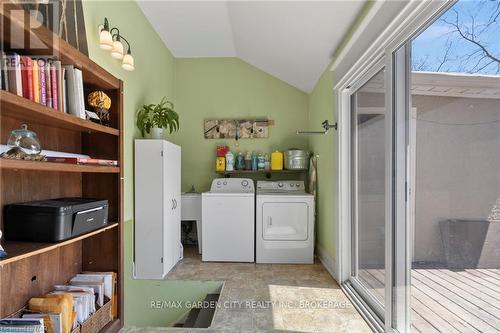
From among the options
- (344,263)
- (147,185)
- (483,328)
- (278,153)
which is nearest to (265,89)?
(278,153)

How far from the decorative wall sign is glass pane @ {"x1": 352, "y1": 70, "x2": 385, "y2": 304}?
1636 millimetres

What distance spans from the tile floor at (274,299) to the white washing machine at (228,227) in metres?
0.13

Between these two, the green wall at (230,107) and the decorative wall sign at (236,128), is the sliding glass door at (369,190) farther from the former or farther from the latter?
the decorative wall sign at (236,128)

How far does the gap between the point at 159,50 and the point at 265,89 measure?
1.56 metres

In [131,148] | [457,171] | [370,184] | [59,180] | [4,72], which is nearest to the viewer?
[4,72]

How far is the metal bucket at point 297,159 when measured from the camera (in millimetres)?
3686

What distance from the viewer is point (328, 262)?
2955 millimetres

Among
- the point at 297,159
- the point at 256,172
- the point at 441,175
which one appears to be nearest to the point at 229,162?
the point at 256,172

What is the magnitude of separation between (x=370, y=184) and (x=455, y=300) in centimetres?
103

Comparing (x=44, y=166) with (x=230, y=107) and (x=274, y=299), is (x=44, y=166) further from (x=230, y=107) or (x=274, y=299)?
(x=230, y=107)

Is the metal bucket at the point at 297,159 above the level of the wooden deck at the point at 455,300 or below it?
above

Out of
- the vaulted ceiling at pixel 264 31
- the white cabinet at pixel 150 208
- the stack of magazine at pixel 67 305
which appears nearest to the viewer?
the stack of magazine at pixel 67 305

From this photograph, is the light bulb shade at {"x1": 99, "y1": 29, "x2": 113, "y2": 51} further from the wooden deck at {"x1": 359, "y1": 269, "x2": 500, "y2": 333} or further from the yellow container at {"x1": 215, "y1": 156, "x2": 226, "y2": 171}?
the wooden deck at {"x1": 359, "y1": 269, "x2": 500, "y2": 333}

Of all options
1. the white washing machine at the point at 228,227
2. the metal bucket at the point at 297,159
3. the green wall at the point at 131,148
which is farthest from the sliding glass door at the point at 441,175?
the green wall at the point at 131,148
